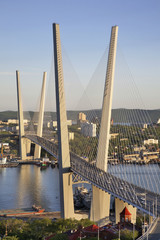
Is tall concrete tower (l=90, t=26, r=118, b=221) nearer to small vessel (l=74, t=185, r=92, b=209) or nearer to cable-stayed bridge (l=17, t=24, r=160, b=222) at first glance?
cable-stayed bridge (l=17, t=24, r=160, b=222)

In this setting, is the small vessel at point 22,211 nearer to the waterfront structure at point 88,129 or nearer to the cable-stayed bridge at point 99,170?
the cable-stayed bridge at point 99,170

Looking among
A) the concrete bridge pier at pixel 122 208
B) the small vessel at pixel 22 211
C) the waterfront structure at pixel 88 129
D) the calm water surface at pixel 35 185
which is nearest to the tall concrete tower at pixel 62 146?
the concrete bridge pier at pixel 122 208

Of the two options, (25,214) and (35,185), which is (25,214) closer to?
(25,214)

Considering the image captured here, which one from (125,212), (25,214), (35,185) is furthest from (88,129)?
(125,212)

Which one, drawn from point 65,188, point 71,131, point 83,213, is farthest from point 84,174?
point 71,131

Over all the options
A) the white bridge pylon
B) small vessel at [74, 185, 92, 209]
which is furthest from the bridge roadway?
small vessel at [74, 185, 92, 209]

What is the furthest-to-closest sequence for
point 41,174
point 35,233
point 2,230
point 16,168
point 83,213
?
1. point 16,168
2. point 41,174
3. point 83,213
4. point 2,230
5. point 35,233

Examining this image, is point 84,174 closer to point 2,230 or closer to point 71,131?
point 2,230
